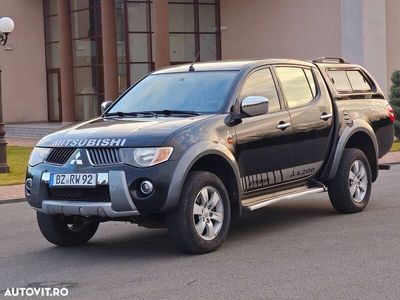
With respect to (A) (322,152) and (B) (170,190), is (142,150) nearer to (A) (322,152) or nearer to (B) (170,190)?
(B) (170,190)

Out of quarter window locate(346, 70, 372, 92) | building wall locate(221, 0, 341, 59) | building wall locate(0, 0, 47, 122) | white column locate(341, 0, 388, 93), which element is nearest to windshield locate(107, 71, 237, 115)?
quarter window locate(346, 70, 372, 92)

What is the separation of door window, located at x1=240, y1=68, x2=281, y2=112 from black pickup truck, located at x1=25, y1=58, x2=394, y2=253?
0.01m

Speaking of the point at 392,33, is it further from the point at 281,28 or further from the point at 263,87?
the point at 263,87

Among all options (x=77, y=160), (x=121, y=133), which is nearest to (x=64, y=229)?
(x=77, y=160)

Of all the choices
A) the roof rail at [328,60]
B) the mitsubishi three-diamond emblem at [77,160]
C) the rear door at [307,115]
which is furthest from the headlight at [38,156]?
the roof rail at [328,60]

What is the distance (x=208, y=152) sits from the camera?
21.9 feet

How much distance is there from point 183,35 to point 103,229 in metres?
21.9

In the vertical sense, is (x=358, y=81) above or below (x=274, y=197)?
above

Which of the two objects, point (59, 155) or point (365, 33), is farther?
point (365, 33)

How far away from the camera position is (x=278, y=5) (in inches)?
1059

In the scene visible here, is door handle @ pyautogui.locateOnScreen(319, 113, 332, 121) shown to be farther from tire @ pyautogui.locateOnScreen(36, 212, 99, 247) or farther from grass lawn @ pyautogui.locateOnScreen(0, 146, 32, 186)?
grass lawn @ pyautogui.locateOnScreen(0, 146, 32, 186)

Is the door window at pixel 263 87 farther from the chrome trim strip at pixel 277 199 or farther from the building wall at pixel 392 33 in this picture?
the building wall at pixel 392 33

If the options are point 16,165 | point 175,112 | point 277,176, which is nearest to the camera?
point 175,112

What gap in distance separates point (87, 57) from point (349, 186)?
22.8m
